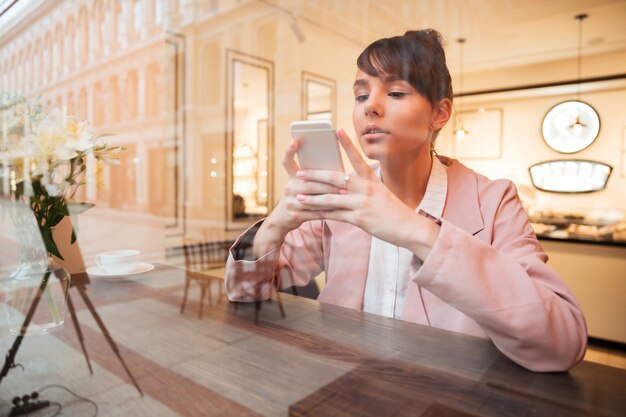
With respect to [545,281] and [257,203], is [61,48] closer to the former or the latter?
[257,203]

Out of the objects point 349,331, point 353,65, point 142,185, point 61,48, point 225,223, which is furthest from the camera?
point 225,223

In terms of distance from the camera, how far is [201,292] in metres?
0.92

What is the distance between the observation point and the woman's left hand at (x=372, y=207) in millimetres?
547

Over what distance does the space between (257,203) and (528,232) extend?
3.18 feet

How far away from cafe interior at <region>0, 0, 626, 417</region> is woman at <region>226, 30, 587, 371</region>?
0.04 m

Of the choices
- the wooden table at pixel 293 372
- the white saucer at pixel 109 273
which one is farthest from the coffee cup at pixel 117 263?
the wooden table at pixel 293 372

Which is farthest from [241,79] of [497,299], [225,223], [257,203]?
[497,299]

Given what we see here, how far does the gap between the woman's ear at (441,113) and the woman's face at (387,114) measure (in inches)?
0.6

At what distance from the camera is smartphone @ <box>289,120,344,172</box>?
0.55m

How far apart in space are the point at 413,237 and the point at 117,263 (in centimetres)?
81

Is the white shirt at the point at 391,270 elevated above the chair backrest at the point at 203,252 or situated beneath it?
elevated above

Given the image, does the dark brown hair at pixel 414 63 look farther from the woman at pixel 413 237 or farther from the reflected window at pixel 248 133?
the reflected window at pixel 248 133

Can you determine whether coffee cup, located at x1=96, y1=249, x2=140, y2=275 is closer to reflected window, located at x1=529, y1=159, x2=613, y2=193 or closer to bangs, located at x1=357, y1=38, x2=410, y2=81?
bangs, located at x1=357, y1=38, x2=410, y2=81

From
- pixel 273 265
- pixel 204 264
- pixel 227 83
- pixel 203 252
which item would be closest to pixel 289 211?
pixel 273 265
